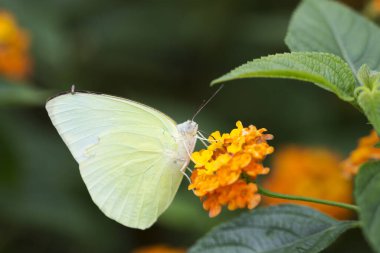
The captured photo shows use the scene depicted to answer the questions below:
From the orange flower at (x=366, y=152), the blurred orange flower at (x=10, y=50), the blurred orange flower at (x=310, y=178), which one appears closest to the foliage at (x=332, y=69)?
the orange flower at (x=366, y=152)

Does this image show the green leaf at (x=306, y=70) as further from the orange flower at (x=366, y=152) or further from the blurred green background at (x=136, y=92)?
the blurred green background at (x=136, y=92)

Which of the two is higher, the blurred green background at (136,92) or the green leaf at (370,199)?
the green leaf at (370,199)

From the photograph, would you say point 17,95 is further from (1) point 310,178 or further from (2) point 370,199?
(2) point 370,199

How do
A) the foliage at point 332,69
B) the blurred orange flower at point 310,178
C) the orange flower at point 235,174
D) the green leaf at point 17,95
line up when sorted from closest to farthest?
the foliage at point 332,69 → the orange flower at point 235,174 → the green leaf at point 17,95 → the blurred orange flower at point 310,178

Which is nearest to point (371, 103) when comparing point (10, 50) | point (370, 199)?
point (370, 199)

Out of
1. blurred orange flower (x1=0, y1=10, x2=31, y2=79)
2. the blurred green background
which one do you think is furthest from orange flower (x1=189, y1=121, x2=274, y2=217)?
blurred orange flower (x1=0, y1=10, x2=31, y2=79)

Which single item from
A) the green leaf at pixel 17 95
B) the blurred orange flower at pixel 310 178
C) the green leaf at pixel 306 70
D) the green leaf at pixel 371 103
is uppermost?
the green leaf at pixel 306 70

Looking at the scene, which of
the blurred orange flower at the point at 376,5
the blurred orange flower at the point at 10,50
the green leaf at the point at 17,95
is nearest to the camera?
the green leaf at the point at 17,95

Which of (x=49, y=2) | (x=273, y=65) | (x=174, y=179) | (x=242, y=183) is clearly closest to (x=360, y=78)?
(x=273, y=65)
